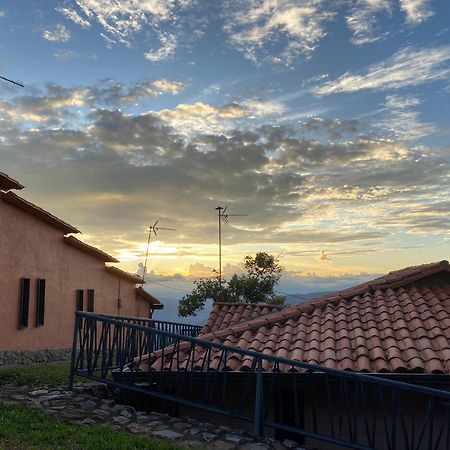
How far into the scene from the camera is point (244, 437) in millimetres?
7148

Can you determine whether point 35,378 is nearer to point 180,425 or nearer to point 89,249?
point 180,425

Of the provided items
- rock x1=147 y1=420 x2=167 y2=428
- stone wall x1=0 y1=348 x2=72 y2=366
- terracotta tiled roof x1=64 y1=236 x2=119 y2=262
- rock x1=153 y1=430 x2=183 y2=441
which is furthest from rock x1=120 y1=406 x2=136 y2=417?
terracotta tiled roof x1=64 y1=236 x2=119 y2=262

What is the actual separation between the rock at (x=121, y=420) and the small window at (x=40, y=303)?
10139 mm

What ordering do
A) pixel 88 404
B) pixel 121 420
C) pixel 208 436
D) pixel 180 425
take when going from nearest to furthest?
1. pixel 208 436
2. pixel 121 420
3. pixel 180 425
4. pixel 88 404

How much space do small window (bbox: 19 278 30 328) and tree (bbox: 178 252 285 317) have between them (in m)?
17.6

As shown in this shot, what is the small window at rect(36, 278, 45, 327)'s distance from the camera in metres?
16.6

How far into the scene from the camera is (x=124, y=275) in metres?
22.7

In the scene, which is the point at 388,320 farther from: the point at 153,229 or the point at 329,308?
the point at 153,229

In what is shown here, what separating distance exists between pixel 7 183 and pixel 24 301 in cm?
375

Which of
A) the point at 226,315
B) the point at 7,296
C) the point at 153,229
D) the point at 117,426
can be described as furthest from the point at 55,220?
the point at 117,426

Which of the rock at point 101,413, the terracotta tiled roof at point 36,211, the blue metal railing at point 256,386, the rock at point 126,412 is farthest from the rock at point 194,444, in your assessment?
the terracotta tiled roof at point 36,211

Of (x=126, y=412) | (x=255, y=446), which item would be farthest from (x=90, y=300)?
(x=255, y=446)

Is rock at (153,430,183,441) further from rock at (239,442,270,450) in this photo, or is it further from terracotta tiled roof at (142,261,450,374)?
terracotta tiled roof at (142,261,450,374)

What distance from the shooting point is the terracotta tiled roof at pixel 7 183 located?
14.1m
